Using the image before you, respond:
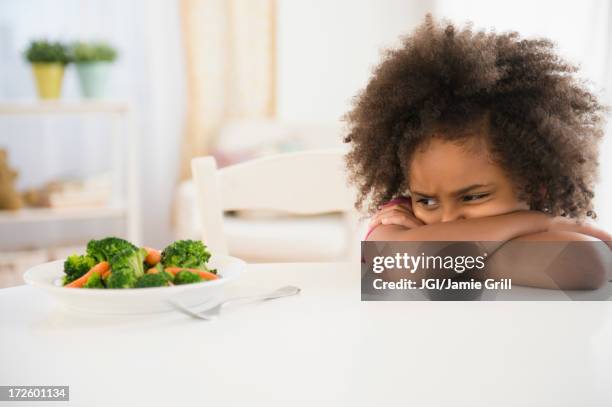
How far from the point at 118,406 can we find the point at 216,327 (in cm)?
15

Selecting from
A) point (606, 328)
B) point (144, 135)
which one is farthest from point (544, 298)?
point (144, 135)

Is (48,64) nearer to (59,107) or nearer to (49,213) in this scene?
(59,107)

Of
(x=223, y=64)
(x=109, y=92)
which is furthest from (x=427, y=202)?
(x=109, y=92)

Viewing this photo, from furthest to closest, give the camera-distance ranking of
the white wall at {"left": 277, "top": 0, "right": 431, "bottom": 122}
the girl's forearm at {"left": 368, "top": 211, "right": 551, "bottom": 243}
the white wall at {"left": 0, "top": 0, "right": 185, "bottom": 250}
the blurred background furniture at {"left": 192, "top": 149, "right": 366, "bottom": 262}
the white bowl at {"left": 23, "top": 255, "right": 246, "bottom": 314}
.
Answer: the white wall at {"left": 277, "top": 0, "right": 431, "bottom": 122}
the white wall at {"left": 0, "top": 0, "right": 185, "bottom": 250}
the blurred background furniture at {"left": 192, "top": 149, "right": 366, "bottom": 262}
the girl's forearm at {"left": 368, "top": 211, "right": 551, "bottom": 243}
the white bowl at {"left": 23, "top": 255, "right": 246, "bottom": 314}

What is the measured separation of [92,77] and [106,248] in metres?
2.20

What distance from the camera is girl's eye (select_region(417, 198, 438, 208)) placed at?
0.75m

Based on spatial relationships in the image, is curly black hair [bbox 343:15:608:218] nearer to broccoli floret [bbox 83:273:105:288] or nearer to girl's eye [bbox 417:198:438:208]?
girl's eye [bbox 417:198:438:208]

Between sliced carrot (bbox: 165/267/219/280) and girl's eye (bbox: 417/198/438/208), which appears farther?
girl's eye (bbox: 417/198/438/208)

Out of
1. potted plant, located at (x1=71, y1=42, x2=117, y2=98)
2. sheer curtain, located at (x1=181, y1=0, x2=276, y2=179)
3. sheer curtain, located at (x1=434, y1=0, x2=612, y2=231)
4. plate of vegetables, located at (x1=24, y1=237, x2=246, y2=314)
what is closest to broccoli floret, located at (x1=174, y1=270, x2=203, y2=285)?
plate of vegetables, located at (x1=24, y1=237, x2=246, y2=314)

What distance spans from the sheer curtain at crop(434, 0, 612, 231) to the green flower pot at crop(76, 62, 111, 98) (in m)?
1.48

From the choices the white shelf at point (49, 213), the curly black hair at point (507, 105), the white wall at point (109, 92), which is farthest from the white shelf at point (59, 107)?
the curly black hair at point (507, 105)

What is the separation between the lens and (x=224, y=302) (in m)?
0.58

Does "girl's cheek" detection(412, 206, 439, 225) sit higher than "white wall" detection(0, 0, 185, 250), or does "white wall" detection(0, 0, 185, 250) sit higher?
"white wall" detection(0, 0, 185, 250)

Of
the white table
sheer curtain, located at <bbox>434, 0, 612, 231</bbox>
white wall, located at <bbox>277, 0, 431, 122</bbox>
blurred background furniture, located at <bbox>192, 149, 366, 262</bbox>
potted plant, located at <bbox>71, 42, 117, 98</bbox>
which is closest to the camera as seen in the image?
the white table
